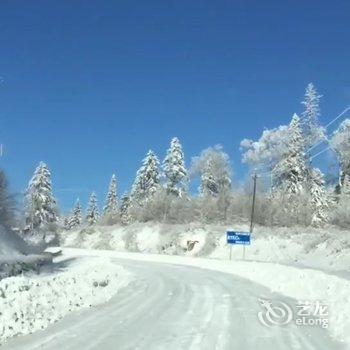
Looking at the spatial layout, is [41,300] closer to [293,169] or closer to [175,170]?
[293,169]

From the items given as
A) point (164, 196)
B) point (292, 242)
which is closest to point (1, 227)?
point (292, 242)

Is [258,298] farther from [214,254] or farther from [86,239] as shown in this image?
[86,239]

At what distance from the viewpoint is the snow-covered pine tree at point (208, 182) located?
339ft

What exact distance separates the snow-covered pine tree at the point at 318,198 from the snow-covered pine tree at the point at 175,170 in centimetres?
1938

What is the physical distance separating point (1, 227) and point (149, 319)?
A: 2464 centimetres

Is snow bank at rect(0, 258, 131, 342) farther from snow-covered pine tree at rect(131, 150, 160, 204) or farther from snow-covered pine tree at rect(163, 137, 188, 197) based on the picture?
snow-covered pine tree at rect(131, 150, 160, 204)

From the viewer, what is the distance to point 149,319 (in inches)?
596

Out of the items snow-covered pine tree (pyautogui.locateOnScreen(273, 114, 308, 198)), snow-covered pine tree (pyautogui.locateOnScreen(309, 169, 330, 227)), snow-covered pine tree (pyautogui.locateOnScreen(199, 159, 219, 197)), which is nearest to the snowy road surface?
snow-covered pine tree (pyautogui.locateOnScreen(309, 169, 330, 227))

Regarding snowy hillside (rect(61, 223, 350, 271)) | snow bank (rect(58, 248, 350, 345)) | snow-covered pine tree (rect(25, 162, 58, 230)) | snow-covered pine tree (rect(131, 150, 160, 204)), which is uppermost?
snow-covered pine tree (rect(131, 150, 160, 204))

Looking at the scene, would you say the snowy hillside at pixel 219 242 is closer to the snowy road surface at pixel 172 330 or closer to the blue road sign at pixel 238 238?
the blue road sign at pixel 238 238

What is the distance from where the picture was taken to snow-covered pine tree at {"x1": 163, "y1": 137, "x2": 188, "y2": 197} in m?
95.6

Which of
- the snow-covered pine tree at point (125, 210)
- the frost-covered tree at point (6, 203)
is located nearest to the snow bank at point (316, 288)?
the frost-covered tree at point (6, 203)

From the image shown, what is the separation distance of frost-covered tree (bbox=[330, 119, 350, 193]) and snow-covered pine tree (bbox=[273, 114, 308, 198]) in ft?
20.1

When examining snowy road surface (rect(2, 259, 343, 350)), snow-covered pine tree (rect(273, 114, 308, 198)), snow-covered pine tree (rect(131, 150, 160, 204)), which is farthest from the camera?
snow-covered pine tree (rect(131, 150, 160, 204))
